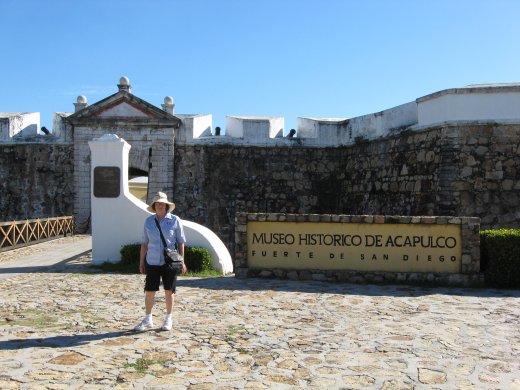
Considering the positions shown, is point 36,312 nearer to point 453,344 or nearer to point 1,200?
point 453,344

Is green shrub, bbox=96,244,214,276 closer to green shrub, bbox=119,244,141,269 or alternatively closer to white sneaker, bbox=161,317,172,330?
green shrub, bbox=119,244,141,269

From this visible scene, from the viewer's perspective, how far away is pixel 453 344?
4668 mm

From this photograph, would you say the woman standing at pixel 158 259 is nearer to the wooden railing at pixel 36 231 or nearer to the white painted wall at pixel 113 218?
the white painted wall at pixel 113 218

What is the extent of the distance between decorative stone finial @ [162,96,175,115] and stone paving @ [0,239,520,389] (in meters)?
9.75

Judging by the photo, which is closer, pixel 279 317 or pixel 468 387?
pixel 468 387

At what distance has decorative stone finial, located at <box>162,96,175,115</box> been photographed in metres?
16.4

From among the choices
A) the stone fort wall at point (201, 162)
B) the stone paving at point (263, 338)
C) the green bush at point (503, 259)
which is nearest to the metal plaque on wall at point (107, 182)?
the stone paving at point (263, 338)

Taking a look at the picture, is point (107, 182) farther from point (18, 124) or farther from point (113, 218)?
point (18, 124)

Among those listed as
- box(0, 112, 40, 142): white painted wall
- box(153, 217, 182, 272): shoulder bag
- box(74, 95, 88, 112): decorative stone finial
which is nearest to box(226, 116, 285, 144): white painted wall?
box(74, 95, 88, 112): decorative stone finial

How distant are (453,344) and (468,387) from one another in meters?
1.06

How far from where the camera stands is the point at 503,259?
7.59 meters

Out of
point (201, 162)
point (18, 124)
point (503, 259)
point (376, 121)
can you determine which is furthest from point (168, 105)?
point (503, 259)

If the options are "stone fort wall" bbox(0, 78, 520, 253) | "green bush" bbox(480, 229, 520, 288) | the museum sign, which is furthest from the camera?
"stone fort wall" bbox(0, 78, 520, 253)

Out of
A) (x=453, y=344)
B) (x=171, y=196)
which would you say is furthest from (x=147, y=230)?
(x=171, y=196)
